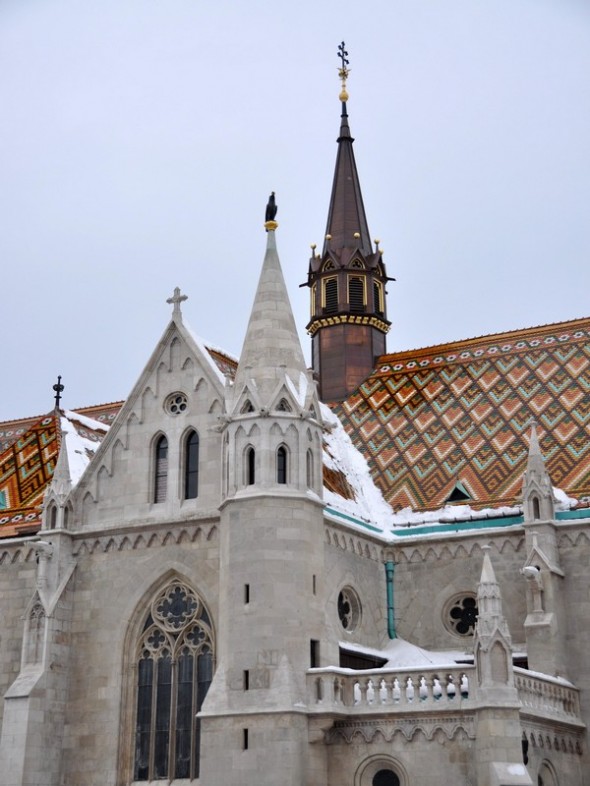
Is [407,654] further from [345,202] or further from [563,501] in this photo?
[345,202]

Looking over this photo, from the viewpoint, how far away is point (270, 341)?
32938 millimetres

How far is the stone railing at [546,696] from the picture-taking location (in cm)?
2872

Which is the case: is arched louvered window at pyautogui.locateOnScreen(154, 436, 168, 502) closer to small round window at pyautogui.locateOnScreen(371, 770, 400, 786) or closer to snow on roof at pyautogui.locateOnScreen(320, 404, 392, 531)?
snow on roof at pyautogui.locateOnScreen(320, 404, 392, 531)

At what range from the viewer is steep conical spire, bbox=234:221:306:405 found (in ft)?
106

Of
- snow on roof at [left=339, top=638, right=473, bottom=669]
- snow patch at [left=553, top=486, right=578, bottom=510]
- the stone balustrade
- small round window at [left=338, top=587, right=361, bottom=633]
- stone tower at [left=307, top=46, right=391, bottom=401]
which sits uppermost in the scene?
stone tower at [left=307, top=46, right=391, bottom=401]

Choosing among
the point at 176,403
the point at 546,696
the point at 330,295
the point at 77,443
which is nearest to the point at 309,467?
the point at 176,403

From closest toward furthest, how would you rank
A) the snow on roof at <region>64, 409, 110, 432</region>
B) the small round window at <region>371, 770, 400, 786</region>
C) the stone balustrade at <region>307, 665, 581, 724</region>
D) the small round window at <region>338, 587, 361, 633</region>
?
the stone balustrade at <region>307, 665, 581, 724</region>
the small round window at <region>371, 770, 400, 786</region>
the small round window at <region>338, 587, 361, 633</region>
the snow on roof at <region>64, 409, 110, 432</region>

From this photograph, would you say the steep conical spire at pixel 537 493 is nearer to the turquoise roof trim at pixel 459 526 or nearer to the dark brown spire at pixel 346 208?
the turquoise roof trim at pixel 459 526

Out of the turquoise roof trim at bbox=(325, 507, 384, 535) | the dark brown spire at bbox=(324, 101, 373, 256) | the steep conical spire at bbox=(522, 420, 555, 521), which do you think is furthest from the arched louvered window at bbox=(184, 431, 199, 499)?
the dark brown spire at bbox=(324, 101, 373, 256)

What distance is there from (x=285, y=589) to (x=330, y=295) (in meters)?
18.7

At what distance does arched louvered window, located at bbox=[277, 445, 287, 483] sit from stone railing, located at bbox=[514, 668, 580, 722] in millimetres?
7313

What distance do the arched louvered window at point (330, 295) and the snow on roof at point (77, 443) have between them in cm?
1031

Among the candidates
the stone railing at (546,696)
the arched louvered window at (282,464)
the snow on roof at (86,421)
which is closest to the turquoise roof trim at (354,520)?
the arched louvered window at (282,464)

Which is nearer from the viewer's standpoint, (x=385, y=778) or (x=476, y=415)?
(x=385, y=778)
